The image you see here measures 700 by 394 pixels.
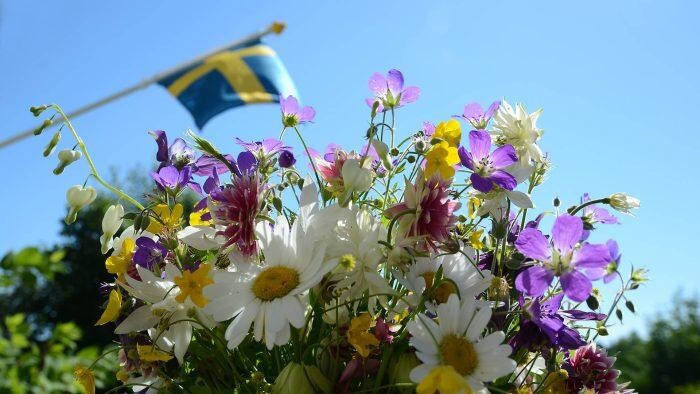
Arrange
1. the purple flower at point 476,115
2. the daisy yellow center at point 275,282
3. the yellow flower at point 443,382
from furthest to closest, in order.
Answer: the purple flower at point 476,115, the daisy yellow center at point 275,282, the yellow flower at point 443,382

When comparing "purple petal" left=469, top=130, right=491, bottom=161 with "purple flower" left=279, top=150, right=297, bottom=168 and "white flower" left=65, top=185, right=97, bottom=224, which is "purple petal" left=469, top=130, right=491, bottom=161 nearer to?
"purple flower" left=279, top=150, right=297, bottom=168

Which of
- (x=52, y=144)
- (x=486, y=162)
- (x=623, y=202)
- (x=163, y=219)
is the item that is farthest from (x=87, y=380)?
(x=623, y=202)

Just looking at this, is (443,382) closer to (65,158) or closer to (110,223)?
(110,223)

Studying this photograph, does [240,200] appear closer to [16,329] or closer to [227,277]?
[227,277]

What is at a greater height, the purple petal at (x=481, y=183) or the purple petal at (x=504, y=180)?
the purple petal at (x=504, y=180)

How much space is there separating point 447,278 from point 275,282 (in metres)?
0.18

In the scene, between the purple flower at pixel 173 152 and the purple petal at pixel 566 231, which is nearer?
the purple petal at pixel 566 231

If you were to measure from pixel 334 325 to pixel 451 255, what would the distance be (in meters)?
0.16

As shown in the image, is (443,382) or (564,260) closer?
(443,382)

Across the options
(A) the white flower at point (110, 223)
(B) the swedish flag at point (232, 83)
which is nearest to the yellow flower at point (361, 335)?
(A) the white flower at point (110, 223)

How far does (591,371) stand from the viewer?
34.0 inches

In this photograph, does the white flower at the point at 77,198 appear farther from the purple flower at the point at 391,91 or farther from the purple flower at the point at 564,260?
the purple flower at the point at 564,260

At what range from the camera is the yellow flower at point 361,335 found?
0.69 m

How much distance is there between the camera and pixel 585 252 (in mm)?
727
